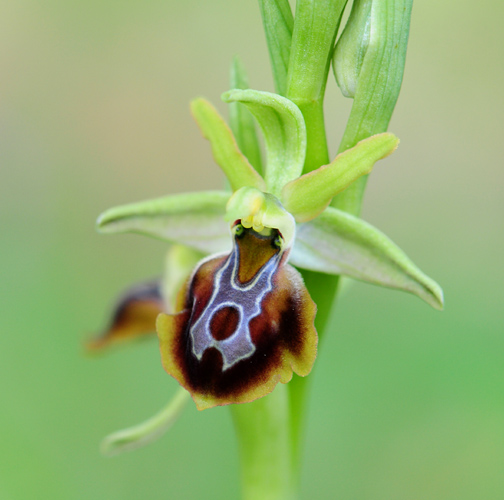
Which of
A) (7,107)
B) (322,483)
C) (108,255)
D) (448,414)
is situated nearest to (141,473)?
(322,483)

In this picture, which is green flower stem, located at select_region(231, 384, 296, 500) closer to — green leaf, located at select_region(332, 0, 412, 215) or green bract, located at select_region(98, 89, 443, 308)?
green bract, located at select_region(98, 89, 443, 308)

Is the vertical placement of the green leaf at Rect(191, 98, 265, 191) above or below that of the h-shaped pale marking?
above

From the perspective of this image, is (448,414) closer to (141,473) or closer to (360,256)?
(141,473)

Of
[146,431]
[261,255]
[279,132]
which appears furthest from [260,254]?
[146,431]

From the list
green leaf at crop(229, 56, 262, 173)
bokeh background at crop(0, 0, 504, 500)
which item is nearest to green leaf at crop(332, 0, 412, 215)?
green leaf at crop(229, 56, 262, 173)

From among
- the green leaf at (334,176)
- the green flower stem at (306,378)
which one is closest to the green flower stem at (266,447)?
the green flower stem at (306,378)

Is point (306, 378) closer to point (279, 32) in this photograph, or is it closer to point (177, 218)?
point (177, 218)
